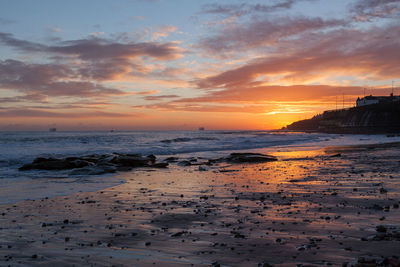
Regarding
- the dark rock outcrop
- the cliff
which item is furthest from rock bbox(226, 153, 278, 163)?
the cliff

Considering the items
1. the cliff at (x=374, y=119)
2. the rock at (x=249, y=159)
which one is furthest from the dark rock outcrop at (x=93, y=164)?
the cliff at (x=374, y=119)

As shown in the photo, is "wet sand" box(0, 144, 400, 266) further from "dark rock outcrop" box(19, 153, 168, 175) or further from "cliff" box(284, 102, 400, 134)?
"cliff" box(284, 102, 400, 134)

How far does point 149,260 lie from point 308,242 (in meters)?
2.88

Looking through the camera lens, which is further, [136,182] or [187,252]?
[136,182]

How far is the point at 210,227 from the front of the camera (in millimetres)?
6918

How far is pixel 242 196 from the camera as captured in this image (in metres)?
10.5

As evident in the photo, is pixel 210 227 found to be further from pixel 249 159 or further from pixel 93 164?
pixel 249 159

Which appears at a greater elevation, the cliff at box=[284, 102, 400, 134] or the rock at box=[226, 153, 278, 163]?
the cliff at box=[284, 102, 400, 134]

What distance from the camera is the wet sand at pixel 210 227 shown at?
5.14 m

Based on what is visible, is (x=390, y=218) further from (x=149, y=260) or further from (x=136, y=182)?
(x=136, y=182)

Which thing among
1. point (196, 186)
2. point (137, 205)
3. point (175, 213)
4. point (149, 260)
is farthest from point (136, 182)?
point (149, 260)

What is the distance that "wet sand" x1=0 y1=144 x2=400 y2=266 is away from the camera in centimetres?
514

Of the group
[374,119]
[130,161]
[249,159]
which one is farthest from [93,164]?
[374,119]

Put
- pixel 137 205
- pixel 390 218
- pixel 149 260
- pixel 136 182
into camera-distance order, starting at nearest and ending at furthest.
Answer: pixel 149 260, pixel 390 218, pixel 137 205, pixel 136 182
